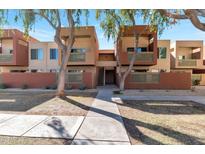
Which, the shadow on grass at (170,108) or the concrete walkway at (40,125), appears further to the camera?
the shadow on grass at (170,108)

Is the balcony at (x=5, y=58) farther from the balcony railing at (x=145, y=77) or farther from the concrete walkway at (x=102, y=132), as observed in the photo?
the concrete walkway at (x=102, y=132)

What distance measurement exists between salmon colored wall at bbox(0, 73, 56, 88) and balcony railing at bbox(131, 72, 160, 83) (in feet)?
30.0

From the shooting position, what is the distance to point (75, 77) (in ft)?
68.2

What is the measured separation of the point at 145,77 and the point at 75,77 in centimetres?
784

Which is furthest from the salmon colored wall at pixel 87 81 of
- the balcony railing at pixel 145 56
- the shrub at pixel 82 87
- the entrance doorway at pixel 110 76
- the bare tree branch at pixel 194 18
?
the bare tree branch at pixel 194 18

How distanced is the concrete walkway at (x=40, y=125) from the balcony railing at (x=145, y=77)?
13.7m

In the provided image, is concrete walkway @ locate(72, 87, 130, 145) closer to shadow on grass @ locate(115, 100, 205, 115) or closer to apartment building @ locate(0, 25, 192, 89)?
shadow on grass @ locate(115, 100, 205, 115)

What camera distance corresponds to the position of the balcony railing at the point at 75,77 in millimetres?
20688

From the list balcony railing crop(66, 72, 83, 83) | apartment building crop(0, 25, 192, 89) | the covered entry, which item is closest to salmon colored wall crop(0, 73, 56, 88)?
balcony railing crop(66, 72, 83, 83)

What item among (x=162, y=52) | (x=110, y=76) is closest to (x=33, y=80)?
(x=110, y=76)

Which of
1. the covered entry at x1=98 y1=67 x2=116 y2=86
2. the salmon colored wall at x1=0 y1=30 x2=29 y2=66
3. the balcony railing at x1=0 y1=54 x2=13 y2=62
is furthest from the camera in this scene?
the covered entry at x1=98 y1=67 x2=116 y2=86

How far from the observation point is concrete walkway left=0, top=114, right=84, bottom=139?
220 inches
